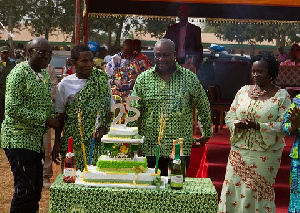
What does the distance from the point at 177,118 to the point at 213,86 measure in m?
4.17

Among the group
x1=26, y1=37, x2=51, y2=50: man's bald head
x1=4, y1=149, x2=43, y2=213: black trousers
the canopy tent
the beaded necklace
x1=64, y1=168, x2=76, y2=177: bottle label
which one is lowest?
x1=4, y1=149, x2=43, y2=213: black trousers

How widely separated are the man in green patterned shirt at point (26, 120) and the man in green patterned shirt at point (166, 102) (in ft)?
3.00

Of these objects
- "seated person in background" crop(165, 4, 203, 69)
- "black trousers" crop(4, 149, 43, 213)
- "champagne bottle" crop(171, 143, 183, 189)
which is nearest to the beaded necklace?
"champagne bottle" crop(171, 143, 183, 189)

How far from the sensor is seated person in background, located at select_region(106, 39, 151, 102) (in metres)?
8.83

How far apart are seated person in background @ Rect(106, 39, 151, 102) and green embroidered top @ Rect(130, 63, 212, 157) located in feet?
10.3

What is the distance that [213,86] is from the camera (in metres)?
9.61

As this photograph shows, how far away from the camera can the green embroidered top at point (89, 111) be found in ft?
18.1

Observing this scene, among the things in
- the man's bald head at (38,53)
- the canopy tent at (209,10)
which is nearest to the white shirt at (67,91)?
the man's bald head at (38,53)

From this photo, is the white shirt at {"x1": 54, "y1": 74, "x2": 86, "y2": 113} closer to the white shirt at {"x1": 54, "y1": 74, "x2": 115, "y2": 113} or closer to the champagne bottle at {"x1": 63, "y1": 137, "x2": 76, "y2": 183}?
the white shirt at {"x1": 54, "y1": 74, "x2": 115, "y2": 113}

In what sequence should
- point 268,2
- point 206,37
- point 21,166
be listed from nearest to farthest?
point 21,166 < point 268,2 < point 206,37

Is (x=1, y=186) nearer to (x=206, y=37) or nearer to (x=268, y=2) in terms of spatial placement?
(x=268, y=2)

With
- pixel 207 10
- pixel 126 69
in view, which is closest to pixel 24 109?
pixel 126 69

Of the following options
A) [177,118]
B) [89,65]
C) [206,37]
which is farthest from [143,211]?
[206,37]

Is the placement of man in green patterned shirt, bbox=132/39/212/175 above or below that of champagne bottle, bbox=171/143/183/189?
above
